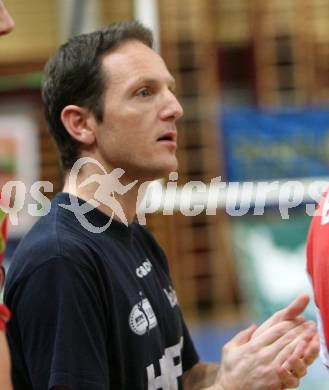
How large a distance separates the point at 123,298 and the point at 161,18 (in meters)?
6.96

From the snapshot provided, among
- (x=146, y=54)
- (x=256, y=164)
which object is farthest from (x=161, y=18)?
(x=146, y=54)

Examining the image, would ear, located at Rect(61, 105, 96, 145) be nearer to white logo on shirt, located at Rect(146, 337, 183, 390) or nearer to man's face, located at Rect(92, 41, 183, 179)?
man's face, located at Rect(92, 41, 183, 179)

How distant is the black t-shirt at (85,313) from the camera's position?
1942 mm

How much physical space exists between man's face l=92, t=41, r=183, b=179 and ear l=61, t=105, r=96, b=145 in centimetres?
2

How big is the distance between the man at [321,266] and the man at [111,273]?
6 centimetres

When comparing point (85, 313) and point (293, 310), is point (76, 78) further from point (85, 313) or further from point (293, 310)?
point (293, 310)

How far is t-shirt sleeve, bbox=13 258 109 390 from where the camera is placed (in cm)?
192

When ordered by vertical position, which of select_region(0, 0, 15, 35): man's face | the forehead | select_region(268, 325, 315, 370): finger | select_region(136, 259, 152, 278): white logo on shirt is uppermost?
the forehead

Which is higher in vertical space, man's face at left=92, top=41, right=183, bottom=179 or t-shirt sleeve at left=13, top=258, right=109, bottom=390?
man's face at left=92, top=41, right=183, bottom=179

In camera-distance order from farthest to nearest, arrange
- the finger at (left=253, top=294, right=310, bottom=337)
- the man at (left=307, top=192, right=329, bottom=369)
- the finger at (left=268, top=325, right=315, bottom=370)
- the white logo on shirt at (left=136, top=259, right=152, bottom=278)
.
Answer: the white logo on shirt at (left=136, top=259, right=152, bottom=278)
the finger at (left=253, top=294, right=310, bottom=337)
the finger at (left=268, top=325, right=315, bottom=370)
the man at (left=307, top=192, right=329, bottom=369)

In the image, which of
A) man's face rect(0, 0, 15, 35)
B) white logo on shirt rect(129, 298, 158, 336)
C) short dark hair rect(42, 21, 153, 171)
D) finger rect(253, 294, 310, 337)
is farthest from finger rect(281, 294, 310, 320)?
man's face rect(0, 0, 15, 35)

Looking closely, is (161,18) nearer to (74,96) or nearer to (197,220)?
(197,220)

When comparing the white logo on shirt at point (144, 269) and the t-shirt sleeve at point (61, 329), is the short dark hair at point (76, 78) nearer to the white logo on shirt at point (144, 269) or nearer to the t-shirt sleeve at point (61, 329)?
the white logo on shirt at point (144, 269)

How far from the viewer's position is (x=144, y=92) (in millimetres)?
2379
